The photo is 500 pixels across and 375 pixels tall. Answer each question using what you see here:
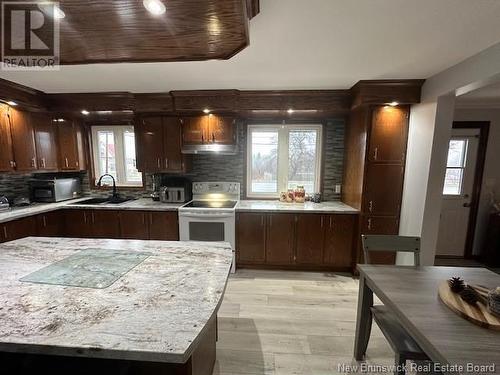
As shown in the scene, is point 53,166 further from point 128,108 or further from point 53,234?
point 128,108

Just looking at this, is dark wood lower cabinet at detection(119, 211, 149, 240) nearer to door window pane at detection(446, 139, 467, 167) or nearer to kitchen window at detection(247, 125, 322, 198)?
kitchen window at detection(247, 125, 322, 198)

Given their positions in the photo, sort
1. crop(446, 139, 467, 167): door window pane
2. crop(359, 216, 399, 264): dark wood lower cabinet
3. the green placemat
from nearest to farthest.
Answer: the green placemat
crop(359, 216, 399, 264): dark wood lower cabinet
crop(446, 139, 467, 167): door window pane

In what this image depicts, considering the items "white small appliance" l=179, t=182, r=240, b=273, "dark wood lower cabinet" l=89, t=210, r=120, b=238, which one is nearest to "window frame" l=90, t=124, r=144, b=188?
"dark wood lower cabinet" l=89, t=210, r=120, b=238

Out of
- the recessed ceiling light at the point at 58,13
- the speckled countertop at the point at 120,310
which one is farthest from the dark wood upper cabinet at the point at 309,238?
the recessed ceiling light at the point at 58,13

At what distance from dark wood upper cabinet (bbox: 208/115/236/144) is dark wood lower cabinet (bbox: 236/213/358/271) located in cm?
106

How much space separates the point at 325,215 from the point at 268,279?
1.11m

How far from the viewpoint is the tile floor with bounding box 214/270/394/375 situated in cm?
174

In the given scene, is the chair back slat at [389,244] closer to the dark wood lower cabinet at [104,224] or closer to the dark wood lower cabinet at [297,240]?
the dark wood lower cabinet at [297,240]

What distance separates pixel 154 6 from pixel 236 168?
2.59 meters

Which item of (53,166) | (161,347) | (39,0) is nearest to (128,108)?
(53,166)

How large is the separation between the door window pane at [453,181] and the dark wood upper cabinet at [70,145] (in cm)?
558

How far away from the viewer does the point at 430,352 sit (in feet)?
3.23

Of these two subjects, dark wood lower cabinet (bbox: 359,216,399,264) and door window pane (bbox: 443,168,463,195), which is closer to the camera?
dark wood lower cabinet (bbox: 359,216,399,264)

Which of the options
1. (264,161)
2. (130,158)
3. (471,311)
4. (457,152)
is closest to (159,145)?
(130,158)
